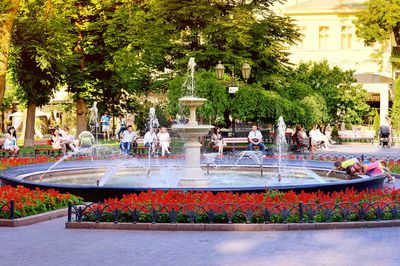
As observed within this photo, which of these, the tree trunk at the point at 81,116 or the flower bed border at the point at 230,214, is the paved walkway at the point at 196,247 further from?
the tree trunk at the point at 81,116

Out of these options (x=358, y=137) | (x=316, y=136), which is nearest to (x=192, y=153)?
(x=316, y=136)

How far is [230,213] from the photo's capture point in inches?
381

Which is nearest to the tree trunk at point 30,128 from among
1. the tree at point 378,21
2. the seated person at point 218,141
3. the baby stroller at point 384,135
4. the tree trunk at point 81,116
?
the tree trunk at point 81,116

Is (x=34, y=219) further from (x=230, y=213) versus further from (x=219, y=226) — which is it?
(x=230, y=213)

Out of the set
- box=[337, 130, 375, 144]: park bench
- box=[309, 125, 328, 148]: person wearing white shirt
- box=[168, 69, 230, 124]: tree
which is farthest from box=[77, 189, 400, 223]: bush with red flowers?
box=[337, 130, 375, 144]: park bench

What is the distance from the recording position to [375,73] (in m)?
60.4

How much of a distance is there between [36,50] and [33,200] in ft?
58.0

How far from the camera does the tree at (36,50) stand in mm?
27312

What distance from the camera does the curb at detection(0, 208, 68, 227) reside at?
32.5 feet

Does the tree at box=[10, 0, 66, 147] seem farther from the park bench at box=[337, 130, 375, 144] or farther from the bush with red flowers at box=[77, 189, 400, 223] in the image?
the park bench at box=[337, 130, 375, 144]

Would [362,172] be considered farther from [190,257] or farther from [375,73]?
[375,73]

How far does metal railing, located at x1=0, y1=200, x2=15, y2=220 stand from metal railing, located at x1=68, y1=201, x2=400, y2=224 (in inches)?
39.1

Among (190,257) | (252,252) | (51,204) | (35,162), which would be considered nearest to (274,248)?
(252,252)

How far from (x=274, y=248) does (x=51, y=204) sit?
16.0 feet
